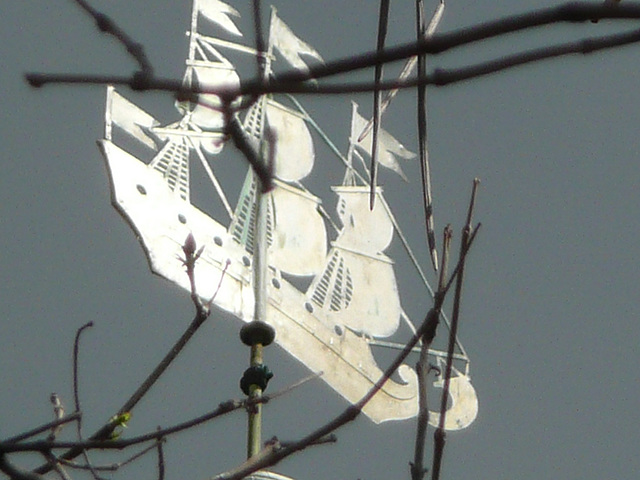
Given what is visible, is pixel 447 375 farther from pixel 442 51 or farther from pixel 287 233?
pixel 287 233

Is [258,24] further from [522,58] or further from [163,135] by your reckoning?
[163,135]

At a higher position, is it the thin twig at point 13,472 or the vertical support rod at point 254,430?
the thin twig at point 13,472

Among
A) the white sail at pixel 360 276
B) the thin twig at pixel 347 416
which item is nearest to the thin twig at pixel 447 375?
the thin twig at pixel 347 416

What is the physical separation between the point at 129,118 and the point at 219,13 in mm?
460

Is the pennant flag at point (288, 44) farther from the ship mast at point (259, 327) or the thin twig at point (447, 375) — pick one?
the thin twig at point (447, 375)

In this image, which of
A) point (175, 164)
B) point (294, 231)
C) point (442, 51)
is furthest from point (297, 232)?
point (442, 51)

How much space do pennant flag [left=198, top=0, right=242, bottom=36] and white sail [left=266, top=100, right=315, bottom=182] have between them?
229mm

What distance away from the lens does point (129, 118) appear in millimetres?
3184

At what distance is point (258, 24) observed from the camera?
3.74 feet

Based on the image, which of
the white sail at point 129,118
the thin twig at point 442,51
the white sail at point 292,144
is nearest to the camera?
the thin twig at point 442,51

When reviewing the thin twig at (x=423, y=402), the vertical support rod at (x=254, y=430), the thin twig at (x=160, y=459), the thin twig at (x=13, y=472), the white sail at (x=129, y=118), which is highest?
the white sail at (x=129, y=118)

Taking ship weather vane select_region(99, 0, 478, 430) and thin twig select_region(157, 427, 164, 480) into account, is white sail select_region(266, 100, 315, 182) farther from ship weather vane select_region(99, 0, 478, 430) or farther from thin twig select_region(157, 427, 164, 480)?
thin twig select_region(157, 427, 164, 480)

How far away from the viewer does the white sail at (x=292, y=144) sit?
145 inches

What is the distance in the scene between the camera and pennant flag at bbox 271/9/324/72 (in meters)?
3.64
